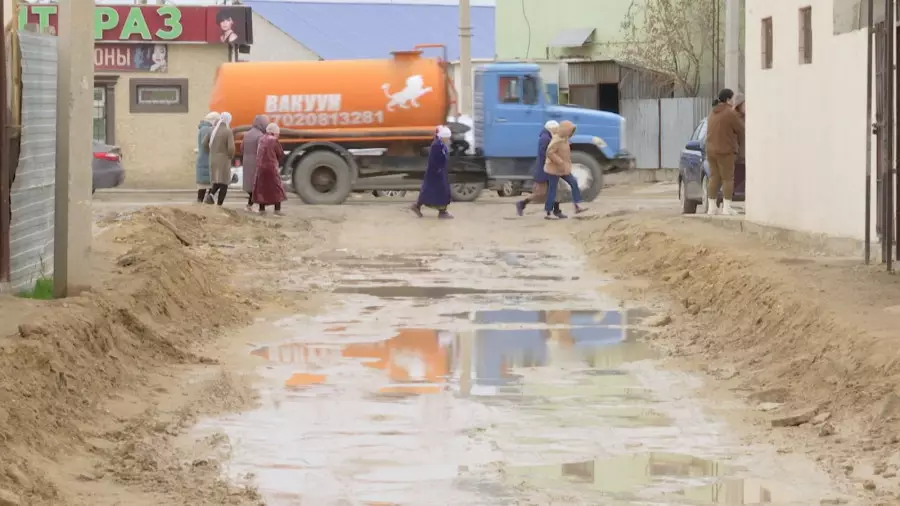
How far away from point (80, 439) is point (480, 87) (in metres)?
23.3

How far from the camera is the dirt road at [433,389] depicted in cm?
806

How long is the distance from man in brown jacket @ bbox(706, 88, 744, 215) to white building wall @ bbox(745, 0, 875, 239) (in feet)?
3.27

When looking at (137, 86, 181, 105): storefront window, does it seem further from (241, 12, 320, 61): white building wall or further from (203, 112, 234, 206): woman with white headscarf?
(203, 112, 234, 206): woman with white headscarf

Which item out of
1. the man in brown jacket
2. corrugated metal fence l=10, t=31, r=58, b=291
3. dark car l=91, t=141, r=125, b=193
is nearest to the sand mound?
the man in brown jacket

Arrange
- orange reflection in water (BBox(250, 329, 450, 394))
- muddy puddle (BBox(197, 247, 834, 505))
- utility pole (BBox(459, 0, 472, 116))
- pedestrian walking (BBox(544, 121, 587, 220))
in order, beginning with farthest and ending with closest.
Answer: utility pole (BBox(459, 0, 472, 116)), pedestrian walking (BBox(544, 121, 587, 220)), orange reflection in water (BBox(250, 329, 450, 394)), muddy puddle (BBox(197, 247, 834, 505))

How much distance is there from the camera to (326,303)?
52.4 ft

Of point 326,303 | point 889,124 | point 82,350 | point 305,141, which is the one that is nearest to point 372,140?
point 305,141

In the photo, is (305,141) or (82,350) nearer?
(82,350)

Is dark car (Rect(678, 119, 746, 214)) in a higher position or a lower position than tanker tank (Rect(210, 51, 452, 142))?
lower

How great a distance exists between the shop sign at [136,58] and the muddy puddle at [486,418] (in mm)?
24243

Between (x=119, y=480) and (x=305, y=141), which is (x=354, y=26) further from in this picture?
(x=119, y=480)

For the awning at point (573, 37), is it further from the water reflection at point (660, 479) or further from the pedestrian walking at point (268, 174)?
the water reflection at point (660, 479)

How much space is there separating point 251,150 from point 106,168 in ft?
20.2

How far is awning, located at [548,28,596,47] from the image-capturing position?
45812mm
